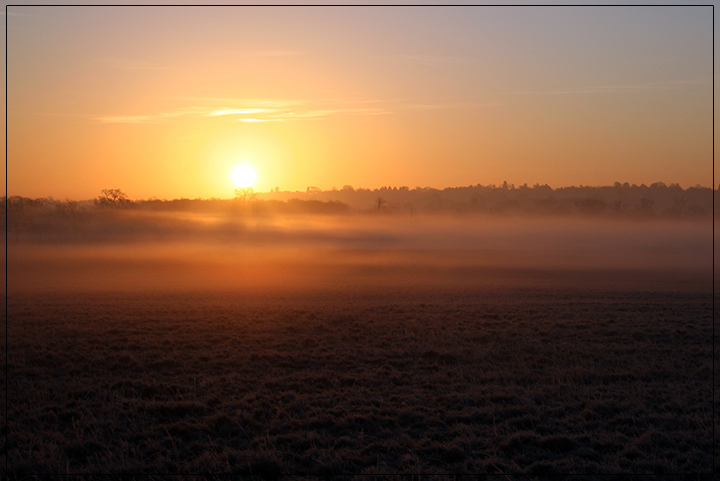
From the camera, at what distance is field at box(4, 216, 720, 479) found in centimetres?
624

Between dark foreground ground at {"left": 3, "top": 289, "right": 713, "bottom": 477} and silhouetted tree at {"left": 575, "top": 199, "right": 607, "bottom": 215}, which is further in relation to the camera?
silhouetted tree at {"left": 575, "top": 199, "right": 607, "bottom": 215}

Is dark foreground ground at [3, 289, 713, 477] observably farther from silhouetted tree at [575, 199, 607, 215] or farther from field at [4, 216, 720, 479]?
silhouetted tree at [575, 199, 607, 215]

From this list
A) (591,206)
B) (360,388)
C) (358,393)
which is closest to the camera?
(358,393)

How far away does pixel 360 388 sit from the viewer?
28.1 feet

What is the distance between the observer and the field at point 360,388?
624 centimetres

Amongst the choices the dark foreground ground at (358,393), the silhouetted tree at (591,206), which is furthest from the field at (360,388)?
the silhouetted tree at (591,206)

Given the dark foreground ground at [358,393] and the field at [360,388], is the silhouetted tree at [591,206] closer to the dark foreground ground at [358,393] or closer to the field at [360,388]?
the field at [360,388]

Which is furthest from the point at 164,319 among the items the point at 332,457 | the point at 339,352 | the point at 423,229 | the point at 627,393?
the point at 423,229

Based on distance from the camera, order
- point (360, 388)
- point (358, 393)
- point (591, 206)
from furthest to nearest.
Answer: point (591, 206) < point (360, 388) < point (358, 393)

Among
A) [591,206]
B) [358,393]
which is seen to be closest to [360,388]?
[358,393]

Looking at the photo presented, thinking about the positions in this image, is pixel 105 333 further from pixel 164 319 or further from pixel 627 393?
pixel 627 393

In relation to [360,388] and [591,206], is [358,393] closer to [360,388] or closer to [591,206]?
[360,388]

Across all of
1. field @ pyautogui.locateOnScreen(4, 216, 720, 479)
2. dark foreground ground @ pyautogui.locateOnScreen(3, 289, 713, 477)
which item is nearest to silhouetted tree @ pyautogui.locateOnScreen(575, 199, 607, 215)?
field @ pyautogui.locateOnScreen(4, 216, 720, 479)

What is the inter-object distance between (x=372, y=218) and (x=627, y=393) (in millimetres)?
91174
